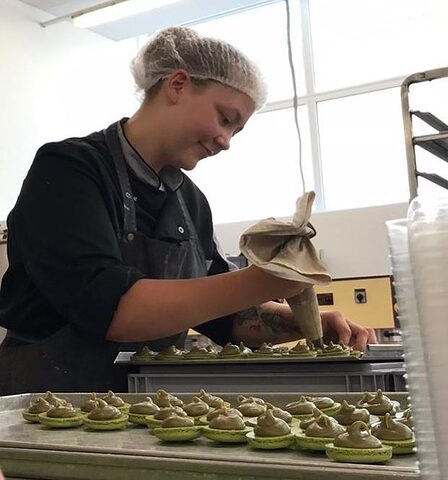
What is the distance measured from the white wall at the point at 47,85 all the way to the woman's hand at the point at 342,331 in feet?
9.19

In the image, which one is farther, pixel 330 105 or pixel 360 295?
pixel 330 105

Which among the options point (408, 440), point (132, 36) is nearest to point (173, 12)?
point (132, 36)

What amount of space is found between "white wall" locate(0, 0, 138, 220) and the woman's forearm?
306cm

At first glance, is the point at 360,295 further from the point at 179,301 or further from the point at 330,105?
the point at 179,301

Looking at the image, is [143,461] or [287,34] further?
[287,34]

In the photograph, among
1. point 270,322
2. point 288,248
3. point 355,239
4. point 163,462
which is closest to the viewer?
point 163,462

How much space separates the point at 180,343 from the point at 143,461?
1.06 meters

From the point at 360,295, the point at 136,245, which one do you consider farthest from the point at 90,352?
the point at 360,295

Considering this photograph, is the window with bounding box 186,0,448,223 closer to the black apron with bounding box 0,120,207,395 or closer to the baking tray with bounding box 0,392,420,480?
the black apron with bounding box 0,120,207,395

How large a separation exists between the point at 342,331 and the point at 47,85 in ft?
11.4

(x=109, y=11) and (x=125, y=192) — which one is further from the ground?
(x=109, y=11)

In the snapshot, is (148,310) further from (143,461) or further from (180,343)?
(143,461)

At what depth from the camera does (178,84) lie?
5.31 ft

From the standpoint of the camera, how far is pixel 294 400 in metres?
1.00
